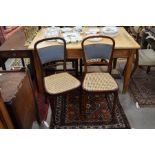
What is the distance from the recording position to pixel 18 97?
53.7 inches

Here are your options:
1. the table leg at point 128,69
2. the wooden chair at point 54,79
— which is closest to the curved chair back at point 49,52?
the wooden chair at point 54,79

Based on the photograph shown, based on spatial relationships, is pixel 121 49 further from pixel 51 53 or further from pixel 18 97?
pixel 18 97

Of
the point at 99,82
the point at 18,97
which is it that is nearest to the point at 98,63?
the point at 99,82

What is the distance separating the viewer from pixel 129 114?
2.02 meters

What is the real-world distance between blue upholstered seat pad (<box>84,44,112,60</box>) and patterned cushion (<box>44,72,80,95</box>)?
36 centimetres

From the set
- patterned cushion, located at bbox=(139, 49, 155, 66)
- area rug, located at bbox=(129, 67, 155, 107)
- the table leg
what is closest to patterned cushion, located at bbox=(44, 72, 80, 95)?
the table leg

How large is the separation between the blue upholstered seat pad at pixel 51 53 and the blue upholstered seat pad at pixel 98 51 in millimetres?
302

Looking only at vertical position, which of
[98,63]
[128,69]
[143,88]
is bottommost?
[143,88]

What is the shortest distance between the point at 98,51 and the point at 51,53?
1.86ft

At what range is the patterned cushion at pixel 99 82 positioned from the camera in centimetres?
178

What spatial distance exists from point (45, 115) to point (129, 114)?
104cm

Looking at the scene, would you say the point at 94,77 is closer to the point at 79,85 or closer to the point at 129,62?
the point at 79,85

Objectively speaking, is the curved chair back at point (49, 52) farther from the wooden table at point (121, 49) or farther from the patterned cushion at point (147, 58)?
the patterned cushion at point (147, 58)
